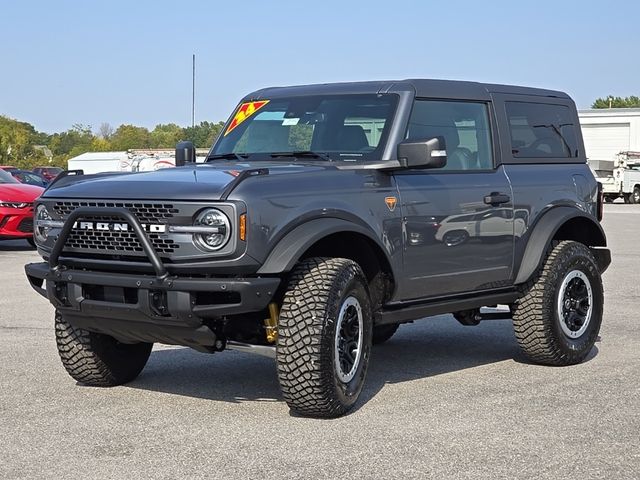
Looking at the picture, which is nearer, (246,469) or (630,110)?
(246,469)

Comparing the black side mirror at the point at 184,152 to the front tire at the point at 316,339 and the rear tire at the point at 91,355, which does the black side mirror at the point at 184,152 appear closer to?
the rear tire at the point at 91,355

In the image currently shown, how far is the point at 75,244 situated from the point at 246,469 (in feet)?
6.02

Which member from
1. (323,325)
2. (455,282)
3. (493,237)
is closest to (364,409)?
(323,325)

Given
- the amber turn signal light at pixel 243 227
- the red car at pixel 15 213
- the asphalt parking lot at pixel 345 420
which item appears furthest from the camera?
the red car at pixel 15 213

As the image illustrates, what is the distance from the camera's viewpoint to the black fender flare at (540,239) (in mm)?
7617

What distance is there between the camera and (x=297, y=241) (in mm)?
5918

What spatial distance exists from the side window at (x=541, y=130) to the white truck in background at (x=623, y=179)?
37.6 metres

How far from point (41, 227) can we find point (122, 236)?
79cm

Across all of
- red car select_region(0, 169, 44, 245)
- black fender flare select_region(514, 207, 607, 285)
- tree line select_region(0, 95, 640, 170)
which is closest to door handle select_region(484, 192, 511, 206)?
black fender flare select_region(514, 207, 607, 285)

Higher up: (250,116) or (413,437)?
(250,116)

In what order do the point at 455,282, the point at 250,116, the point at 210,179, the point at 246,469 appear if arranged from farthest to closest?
the point at 250,116
the point at 455,282
the point at 210,179
the point at 246,469

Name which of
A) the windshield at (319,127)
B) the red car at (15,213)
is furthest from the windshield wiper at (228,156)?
the red car at (15,213)

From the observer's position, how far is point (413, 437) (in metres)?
5.64

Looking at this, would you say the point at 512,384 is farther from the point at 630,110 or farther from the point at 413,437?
the point at 630,110
